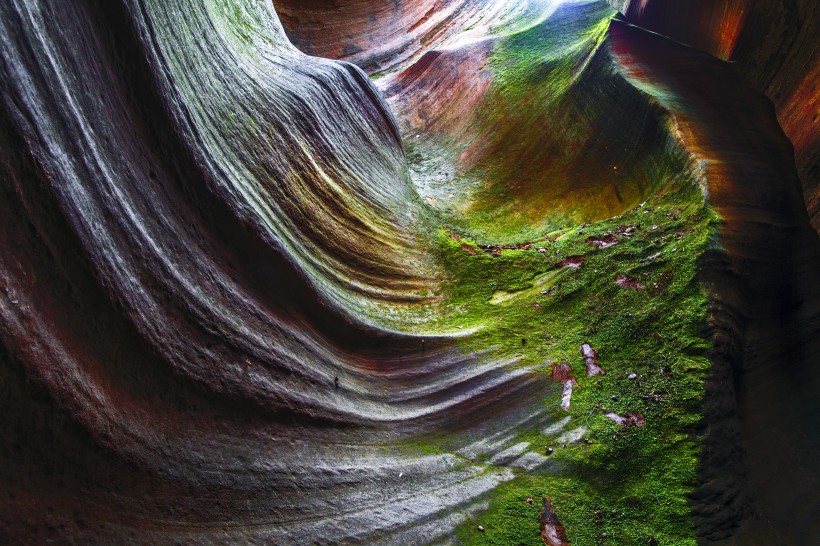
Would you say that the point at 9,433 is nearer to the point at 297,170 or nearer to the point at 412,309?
the point at 297,170

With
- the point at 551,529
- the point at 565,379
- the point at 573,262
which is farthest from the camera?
the point at 573,262

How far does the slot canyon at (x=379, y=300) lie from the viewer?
2.53 metres

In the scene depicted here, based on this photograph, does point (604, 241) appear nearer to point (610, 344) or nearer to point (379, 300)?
point (610, 344)

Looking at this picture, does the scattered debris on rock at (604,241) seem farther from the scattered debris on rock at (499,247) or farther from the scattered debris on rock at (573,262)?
the scattered debris on rock at (499,247)

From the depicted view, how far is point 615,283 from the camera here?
5043 millimetres

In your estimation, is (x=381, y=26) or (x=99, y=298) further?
(x=381, y=26)

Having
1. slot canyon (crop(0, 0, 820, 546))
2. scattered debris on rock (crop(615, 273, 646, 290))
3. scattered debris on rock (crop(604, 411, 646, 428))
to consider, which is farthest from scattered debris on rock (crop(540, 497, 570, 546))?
scattered debris on rock (crop(615, 273, 646, 290))

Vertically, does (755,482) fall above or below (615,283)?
below

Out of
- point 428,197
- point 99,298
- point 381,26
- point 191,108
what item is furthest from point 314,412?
point 381,26

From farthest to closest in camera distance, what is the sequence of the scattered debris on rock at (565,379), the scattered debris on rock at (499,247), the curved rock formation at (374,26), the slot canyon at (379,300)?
the curved rock formation at (374,26) < the scattered debris on rock at (499,247) < the scattered debris on rock at (565,379) < the slot canyon at (379,300)

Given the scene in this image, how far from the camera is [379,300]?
4.99m

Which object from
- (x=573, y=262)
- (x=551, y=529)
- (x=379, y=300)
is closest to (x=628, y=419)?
(x=551, y=529)

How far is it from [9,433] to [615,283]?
4463mm

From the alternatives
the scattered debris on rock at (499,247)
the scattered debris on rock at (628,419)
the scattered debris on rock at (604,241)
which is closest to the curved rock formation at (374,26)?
the scattered debris on rock at (499,247)
